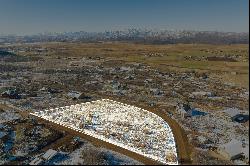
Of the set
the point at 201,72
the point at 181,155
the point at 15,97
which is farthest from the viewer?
the point at 201,72

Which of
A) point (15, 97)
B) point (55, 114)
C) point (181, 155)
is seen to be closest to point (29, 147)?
point (55, 114)

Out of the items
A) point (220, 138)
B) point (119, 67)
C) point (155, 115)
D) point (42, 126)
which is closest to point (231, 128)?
point (220, 138)

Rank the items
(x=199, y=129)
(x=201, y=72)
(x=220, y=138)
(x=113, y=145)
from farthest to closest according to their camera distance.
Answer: (x=201, y=72) < (x=199, y=129) < (x=220, y=138) < (x=113, y=145)

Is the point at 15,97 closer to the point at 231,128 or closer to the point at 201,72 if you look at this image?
the point at 231,128

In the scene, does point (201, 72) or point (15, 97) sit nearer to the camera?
point (15, 97)

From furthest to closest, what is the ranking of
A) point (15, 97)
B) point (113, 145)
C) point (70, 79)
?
point (70, 79) < point (15, 97) < point (113, 145)

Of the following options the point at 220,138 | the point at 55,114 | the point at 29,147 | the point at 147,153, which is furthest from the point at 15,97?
the point at 220,138

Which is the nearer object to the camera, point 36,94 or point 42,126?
point 42,126

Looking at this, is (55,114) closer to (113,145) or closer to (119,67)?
(113,145)

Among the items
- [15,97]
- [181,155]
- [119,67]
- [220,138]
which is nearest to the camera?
[181,155]
